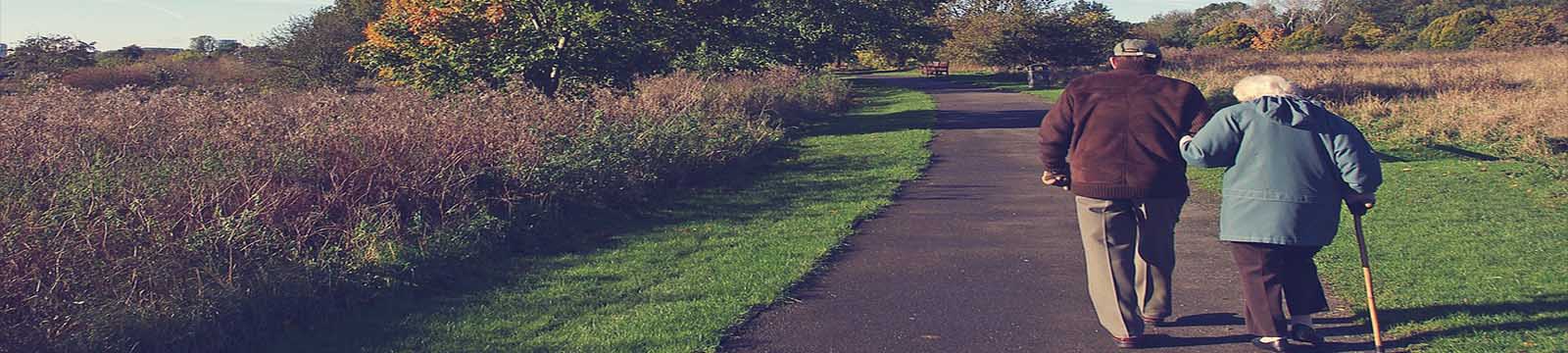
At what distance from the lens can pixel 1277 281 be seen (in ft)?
17.1

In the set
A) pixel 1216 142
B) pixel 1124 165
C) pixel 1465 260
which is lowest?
pixel 1465 260

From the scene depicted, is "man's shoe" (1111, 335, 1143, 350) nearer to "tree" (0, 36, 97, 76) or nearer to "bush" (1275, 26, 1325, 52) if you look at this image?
"tree" (0, 36, 97, 76)

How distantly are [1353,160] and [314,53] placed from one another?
36072mm

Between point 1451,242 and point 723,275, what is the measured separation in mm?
4968

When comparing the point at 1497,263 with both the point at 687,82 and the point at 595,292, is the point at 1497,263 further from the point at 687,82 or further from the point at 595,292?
the point at 687,82

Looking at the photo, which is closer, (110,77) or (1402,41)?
(110,77)

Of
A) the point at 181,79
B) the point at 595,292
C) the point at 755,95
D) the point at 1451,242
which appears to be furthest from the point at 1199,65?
the point at 595,292

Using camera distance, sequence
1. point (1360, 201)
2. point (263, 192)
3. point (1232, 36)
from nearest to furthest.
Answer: point (1360, 201), point (263, 192), point (1232, 36)

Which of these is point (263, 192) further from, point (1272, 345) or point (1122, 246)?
point (1272, 345)

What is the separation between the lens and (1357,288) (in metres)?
6.62

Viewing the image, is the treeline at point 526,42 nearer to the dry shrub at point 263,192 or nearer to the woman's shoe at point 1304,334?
the dry shrub at point 263,192

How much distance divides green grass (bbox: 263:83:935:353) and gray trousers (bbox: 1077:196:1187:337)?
5.90ft

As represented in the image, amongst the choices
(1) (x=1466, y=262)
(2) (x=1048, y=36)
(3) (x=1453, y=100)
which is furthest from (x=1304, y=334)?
(2) (x=1048, y=36)

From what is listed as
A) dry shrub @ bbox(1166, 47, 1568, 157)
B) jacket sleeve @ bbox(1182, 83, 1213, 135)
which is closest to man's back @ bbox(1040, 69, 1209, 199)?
jacket sleeve @ bbox(1182, 83, 1213, 135)
